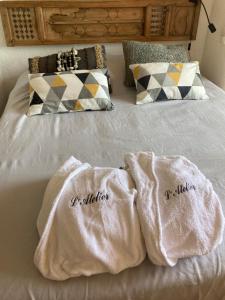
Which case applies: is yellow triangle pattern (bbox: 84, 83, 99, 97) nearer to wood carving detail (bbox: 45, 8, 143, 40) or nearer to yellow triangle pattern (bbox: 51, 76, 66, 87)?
yellow triangle pattern (bbox: 51, 76, 66, 87)

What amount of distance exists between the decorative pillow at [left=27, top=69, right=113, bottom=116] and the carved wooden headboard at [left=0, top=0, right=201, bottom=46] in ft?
1.70

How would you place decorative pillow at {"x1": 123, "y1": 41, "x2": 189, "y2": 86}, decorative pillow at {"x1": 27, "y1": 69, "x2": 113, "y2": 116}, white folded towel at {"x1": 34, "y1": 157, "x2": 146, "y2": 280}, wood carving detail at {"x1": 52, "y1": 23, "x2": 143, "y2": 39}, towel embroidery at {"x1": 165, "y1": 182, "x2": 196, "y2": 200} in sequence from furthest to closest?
wood carving detail at {"x1": 52, "y1": 23, "x2": 143, "y2": 39} < decorative pillow at {"x1": 123, "y1": 41, "x2": 189, "y2": 86} < decorative pillow at {"x1": 27, "y1": 69, "x2": 113, "y2": 116} < towel embroidery at {"x1": 165, "y1": 182, "x2": 196, "y2": 200} < white folded towel at {"x1": 34, "y1": 157, "x2": 146, "y2": 280}

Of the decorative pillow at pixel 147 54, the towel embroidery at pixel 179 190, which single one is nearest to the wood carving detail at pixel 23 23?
the decorative pillow at pixel 147 54

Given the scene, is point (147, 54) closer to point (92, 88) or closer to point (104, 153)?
point (92, 88)

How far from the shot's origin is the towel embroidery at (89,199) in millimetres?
767

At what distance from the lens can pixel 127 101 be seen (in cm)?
171

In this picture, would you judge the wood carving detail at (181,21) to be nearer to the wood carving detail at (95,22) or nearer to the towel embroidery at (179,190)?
the wood carving detail at (95,22)

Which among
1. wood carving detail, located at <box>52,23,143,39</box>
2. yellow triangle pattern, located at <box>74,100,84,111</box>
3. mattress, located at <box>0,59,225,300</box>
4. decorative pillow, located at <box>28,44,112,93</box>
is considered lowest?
mattress, located at <box>0,59,225,300</box>

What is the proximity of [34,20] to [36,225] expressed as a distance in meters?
1.61

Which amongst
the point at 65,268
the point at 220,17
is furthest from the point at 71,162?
the point at 220,17

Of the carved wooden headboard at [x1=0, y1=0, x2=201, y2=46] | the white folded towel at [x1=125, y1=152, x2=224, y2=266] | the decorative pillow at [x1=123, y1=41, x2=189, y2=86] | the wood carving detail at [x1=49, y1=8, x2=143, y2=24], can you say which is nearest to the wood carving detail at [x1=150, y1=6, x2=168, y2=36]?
the carved wooden headboard at [x1=0, y1=0, x2=201, y2=46]

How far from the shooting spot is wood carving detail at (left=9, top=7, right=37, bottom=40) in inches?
71.4

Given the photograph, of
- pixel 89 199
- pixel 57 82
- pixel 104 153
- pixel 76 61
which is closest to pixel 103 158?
pixel 104 153

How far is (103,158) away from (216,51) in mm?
1599
